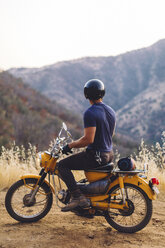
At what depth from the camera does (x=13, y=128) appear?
1825 cm

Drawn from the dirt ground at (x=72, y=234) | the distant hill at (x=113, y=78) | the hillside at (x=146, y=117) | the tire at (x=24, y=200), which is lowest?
the dirt ground at (x=72, y=234)

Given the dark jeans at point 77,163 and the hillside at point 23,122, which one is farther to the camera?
the hillside at point 23,122

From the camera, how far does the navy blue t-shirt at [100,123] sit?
3.89 meters

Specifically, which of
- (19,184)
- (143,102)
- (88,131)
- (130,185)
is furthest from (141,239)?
(143,102)

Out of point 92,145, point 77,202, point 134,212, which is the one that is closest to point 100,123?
point 92,145

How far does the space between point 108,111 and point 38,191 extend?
175 centimetres

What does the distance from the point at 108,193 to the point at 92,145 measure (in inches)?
31.4

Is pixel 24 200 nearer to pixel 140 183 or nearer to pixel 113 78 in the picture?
pixel 140 183

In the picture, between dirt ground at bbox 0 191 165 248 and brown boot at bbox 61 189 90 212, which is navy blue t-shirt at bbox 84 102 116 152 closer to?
brown boot at bbox 61 189 90 212

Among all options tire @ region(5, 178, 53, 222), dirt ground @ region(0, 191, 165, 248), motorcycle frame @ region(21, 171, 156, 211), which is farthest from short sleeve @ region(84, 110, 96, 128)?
dirt ground @ region(0, 191, 165, 248)

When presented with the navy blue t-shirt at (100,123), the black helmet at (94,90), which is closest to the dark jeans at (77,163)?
the navy blue t-shirt at (100,123)

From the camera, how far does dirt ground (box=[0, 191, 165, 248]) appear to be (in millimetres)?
3678

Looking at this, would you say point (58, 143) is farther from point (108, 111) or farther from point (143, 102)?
point (143, 102)

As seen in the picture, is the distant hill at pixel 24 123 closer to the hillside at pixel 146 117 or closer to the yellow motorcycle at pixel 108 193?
the yellow motorcycle at pixel 108 193
